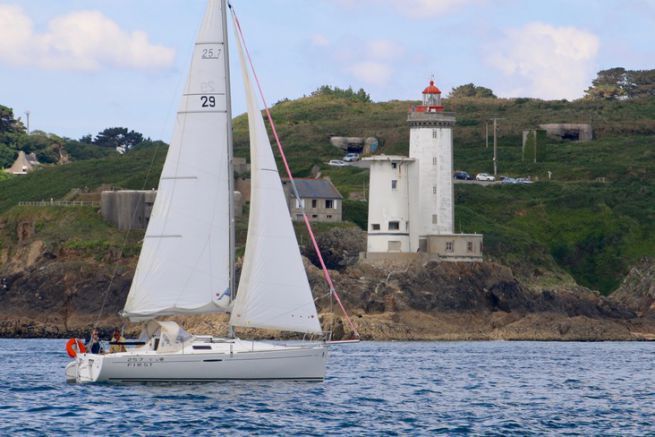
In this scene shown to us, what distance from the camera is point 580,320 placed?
86438mm

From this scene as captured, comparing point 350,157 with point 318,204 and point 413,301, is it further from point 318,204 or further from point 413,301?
point 413,301

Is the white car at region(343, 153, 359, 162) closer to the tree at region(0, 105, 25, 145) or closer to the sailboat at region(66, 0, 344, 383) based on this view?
the tree at region(0, 105, 25, 145)

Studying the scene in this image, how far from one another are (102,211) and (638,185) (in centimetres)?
4946

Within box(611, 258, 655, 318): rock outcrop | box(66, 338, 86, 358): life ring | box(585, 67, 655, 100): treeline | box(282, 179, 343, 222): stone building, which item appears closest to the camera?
box(66, 338, 86, 358): life ring

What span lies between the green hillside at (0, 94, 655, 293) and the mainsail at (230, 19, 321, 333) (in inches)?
2221

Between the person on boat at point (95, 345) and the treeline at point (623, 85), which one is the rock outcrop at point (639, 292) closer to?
the person on boat at point (95, 345)

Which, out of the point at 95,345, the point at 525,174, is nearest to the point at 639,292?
the point at 525,174

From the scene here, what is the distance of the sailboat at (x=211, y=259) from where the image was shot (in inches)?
1603

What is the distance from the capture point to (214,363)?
40.2 m

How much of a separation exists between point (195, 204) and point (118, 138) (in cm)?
14929

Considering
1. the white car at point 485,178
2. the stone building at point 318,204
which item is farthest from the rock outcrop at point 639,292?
the white car at point 485,178

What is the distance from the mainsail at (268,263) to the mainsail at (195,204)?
74 centimetres

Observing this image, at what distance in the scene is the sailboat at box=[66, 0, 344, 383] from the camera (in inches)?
1603

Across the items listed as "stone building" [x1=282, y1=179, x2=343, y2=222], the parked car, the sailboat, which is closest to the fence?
"stone building" [x1=282, y1=179, x2=343, y2=222]
